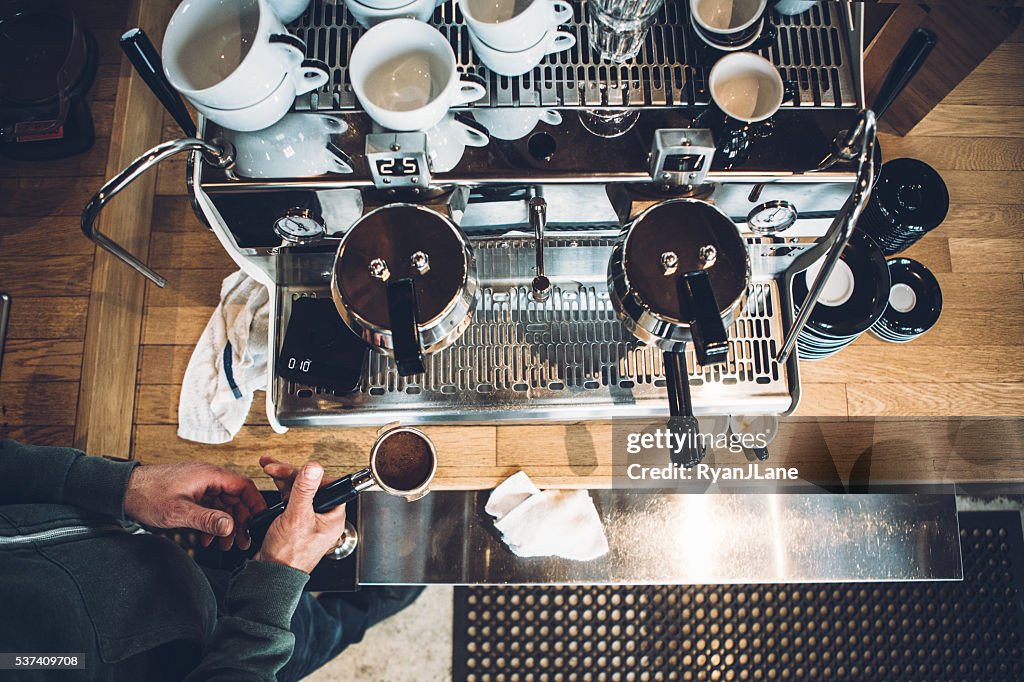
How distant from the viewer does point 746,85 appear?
3.41 ft

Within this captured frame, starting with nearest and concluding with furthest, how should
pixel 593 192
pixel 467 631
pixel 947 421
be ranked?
1. pixel 593 192
2. pixel 947 421
3. pixel 467 631

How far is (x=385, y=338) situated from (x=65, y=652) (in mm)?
749

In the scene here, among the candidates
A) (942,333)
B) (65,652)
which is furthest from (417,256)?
(942,333)

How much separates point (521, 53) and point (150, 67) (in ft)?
1.79

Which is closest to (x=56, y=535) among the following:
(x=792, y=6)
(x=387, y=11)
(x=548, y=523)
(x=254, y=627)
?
(x=254, y=627)

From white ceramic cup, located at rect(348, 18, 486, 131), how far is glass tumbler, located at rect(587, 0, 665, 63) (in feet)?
0.72

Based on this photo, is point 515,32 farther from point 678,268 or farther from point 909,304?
point 909,304

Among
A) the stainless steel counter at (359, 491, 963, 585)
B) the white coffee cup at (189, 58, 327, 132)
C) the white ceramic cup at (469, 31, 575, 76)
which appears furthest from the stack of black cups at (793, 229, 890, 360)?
the white coffee cup at (189, 58, 327, 132)

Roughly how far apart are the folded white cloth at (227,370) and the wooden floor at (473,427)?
0.04 m

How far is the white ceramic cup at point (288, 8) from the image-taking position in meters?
1.01

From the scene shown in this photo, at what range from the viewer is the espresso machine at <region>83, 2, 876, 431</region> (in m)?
0.94

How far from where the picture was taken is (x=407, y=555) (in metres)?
1.43

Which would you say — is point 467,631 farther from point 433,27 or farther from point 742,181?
point 433,27

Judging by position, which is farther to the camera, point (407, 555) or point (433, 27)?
point (407, 555)
